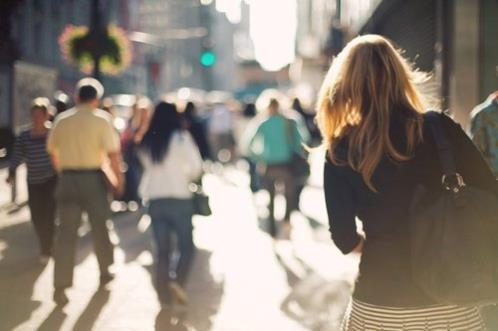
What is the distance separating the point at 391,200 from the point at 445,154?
237 mm

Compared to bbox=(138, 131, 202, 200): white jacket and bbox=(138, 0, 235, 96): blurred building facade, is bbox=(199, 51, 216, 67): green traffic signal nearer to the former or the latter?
bbox=(138, 131, 202, 200): white jacket

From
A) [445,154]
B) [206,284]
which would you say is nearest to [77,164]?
[206,284]

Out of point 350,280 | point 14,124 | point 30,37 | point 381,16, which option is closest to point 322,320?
point 350,280

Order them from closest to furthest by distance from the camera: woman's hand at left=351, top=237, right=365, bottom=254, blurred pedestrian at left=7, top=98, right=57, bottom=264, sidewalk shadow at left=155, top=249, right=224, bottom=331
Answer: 1. woman's hand at left=351, top=237, right=365, bottom=254
2. sidewalk shadow at left=155, top=249, right=224, bottom=331
3. blurred pedestrian at left=7, top=98, right=57, bottom=264

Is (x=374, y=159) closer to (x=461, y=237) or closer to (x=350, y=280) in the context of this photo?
(x=461, y=237)

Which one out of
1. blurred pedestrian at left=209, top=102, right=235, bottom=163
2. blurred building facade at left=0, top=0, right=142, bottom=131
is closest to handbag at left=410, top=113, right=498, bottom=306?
blurred pedestrian at left=209, top=102, right=235, bottom=163

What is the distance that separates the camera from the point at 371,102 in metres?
2.89

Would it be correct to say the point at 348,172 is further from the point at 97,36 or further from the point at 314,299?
the point at 97,36

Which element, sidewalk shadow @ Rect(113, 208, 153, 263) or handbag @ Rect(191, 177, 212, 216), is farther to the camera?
sidewalk shadow @ Rect(113, 208, 153, 263)

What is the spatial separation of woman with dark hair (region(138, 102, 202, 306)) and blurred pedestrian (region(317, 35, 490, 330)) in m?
4.05

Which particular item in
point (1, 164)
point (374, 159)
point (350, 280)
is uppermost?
point (374, 159)

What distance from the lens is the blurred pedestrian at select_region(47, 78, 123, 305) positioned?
7.52m

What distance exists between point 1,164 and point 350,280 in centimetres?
1963

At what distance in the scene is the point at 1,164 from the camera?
85.7ft
